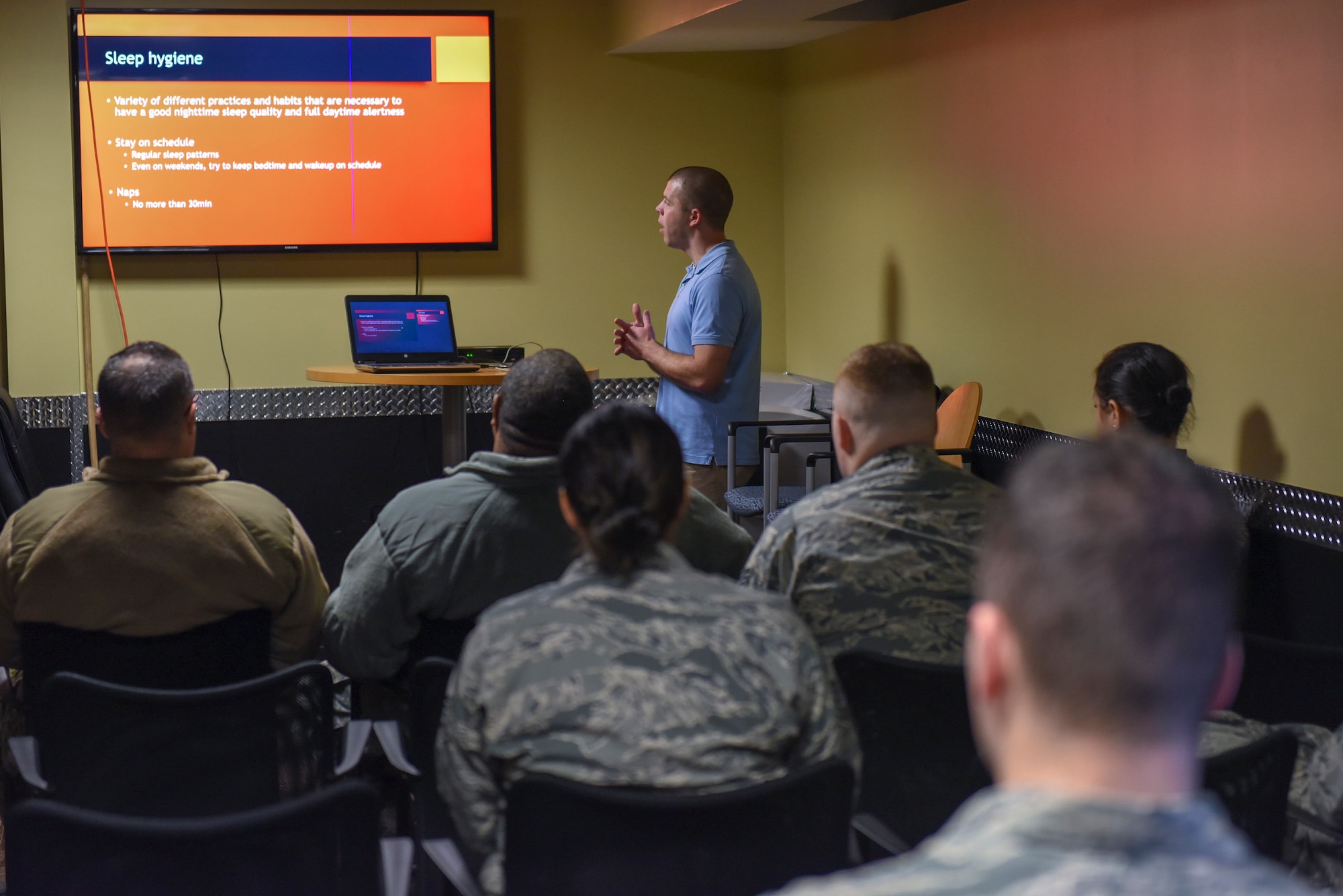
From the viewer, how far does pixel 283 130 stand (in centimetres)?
535

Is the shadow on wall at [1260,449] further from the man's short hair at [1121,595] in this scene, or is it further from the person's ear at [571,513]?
the man's short hair at [1121,595]

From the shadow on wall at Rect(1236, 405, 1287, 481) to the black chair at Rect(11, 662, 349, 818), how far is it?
7.56 feet

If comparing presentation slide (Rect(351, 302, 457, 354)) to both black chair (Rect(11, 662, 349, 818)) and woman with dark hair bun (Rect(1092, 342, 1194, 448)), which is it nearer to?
woman with dark hair bun (Rect(1092, 342, 1194, 448))

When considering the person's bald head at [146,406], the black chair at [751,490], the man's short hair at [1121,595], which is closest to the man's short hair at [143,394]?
the person's bald head at [146,406]

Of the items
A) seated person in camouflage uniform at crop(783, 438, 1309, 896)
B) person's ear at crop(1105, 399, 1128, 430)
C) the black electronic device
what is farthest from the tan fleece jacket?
the black electronic device

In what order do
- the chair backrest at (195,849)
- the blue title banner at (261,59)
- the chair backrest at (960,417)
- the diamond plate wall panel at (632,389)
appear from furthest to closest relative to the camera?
the diamond plate wall panel at (632,389)
the blue title banner at (261,59)
the chair backrest at (960,417)
the chair backrest at (195,849)

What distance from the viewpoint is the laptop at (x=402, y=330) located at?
4.85 m

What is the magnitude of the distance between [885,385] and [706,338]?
72.0 inches

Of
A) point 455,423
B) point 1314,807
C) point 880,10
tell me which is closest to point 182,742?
point 1314,807

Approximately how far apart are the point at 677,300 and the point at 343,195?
6.53ft

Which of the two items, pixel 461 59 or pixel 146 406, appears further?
pixel 461 59

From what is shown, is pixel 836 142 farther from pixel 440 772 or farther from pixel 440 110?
pixel 440 772

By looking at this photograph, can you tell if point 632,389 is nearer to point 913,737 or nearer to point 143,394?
point 143,394

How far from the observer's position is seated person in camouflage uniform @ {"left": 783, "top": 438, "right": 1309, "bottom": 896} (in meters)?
0.63
